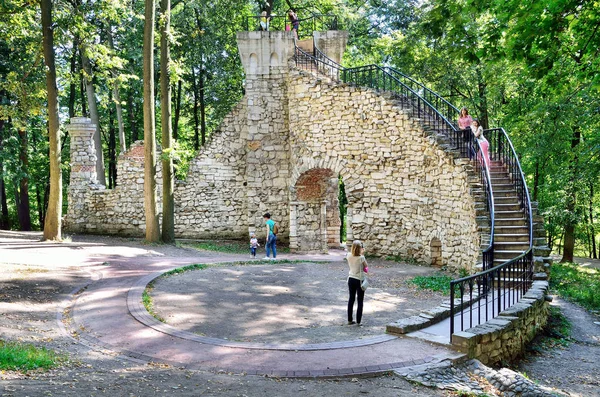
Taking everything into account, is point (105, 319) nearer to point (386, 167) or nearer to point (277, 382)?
point (277, 382)

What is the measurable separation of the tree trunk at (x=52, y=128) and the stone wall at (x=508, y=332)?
12.5 metres

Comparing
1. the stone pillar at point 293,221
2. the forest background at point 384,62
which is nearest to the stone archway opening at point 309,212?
the stone pillar at point 293,221

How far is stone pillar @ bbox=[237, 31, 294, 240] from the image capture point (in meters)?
18.4

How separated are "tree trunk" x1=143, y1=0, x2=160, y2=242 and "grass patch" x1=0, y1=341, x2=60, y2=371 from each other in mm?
10170

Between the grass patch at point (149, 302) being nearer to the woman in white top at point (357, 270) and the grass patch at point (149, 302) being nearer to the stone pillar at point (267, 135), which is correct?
the woman in white top at point (357, 270)

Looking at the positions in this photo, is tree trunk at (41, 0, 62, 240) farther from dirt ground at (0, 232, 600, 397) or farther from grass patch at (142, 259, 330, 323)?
grass patch at (142, 259, 330, 323)

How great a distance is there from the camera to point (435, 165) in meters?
14.0

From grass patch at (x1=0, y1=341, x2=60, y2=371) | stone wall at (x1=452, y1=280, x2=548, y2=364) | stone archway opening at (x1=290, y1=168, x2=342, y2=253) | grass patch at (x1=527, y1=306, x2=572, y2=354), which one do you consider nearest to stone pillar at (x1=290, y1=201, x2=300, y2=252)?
stone archway opening at (x1=290, y1=168, x2=342, y2=253)

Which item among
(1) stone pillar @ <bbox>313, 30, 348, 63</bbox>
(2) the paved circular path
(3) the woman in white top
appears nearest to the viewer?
(2) the paved circular path

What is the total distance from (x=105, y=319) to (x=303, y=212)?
420 inches

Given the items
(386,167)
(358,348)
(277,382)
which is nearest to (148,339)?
(277,382)

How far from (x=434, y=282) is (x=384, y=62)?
698 inches

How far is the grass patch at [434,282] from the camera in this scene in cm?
1106

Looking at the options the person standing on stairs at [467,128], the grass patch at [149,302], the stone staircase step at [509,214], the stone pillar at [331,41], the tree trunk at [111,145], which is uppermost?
the stone pillar at [331,41]
